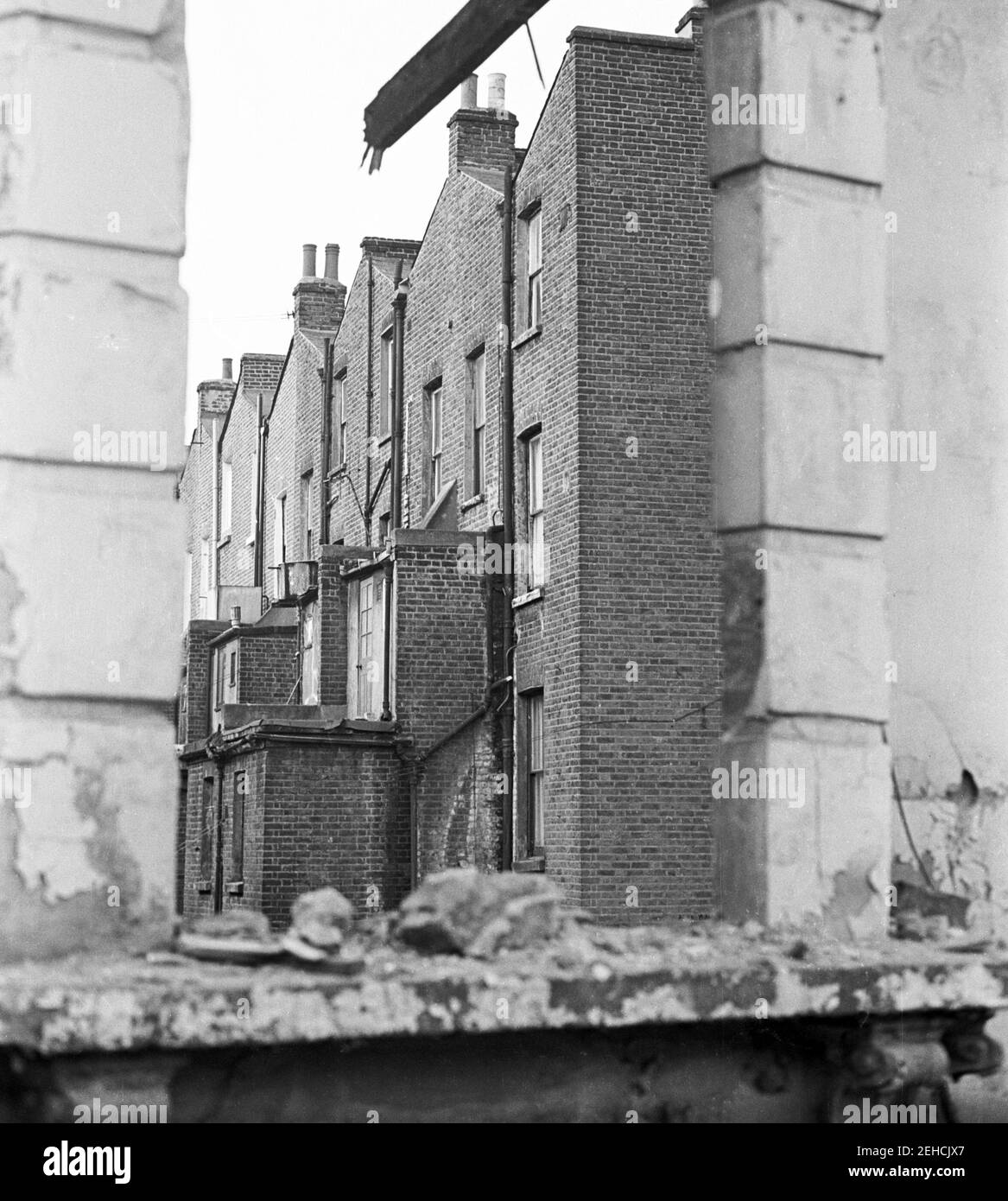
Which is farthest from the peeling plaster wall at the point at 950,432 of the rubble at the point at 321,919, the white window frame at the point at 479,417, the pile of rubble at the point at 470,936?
the white window frame at the point at 479,417

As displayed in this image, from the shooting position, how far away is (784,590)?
5668 mm

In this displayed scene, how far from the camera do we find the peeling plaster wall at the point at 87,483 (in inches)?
183

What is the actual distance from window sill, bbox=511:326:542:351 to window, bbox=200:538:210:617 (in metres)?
19.3

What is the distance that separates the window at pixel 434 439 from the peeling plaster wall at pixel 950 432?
19.0 metres

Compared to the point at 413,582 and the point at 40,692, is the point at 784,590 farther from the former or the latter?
the point at 413,582

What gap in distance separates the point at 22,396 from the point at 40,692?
762mm

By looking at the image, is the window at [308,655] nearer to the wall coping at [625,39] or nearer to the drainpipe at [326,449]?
the drainpipe at [326,449]

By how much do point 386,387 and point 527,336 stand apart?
259 inches

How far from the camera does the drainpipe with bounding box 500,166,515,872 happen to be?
2183cm

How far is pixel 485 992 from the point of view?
4.57m

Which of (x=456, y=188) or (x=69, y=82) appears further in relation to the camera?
(x=456, y=188)

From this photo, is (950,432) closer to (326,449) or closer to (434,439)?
(434,439)

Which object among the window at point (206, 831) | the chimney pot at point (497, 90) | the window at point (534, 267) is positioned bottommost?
the window at point (206, 831)
